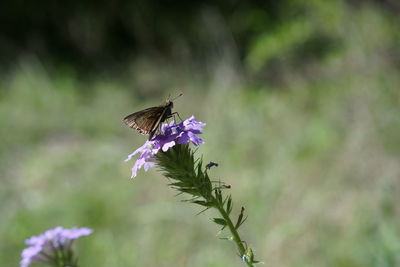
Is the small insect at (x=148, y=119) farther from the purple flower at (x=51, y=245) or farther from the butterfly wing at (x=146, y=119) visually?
the purple flower at (x=51, y=245)

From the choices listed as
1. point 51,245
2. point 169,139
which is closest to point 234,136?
point 51,245

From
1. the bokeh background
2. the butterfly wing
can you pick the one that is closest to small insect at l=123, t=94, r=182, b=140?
the butterfly wing

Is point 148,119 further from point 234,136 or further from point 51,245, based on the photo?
point 234,136

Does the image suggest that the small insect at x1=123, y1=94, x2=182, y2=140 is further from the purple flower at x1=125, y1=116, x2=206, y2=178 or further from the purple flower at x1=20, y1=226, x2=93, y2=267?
the purple flower at x1=20, y1=226, x2=93, y2=267

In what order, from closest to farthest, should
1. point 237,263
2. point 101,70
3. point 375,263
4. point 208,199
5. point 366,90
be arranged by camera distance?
Answer: point 208,199
point 375,263
point 237,263
point 366,90
point 101,70

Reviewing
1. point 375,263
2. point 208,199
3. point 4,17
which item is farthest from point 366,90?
point 4,17

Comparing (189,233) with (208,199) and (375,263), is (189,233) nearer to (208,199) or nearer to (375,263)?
(375,263)

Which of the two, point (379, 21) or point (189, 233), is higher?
point (379, 21)

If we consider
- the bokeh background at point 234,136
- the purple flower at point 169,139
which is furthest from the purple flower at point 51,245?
the bokeh background at point 234,136
